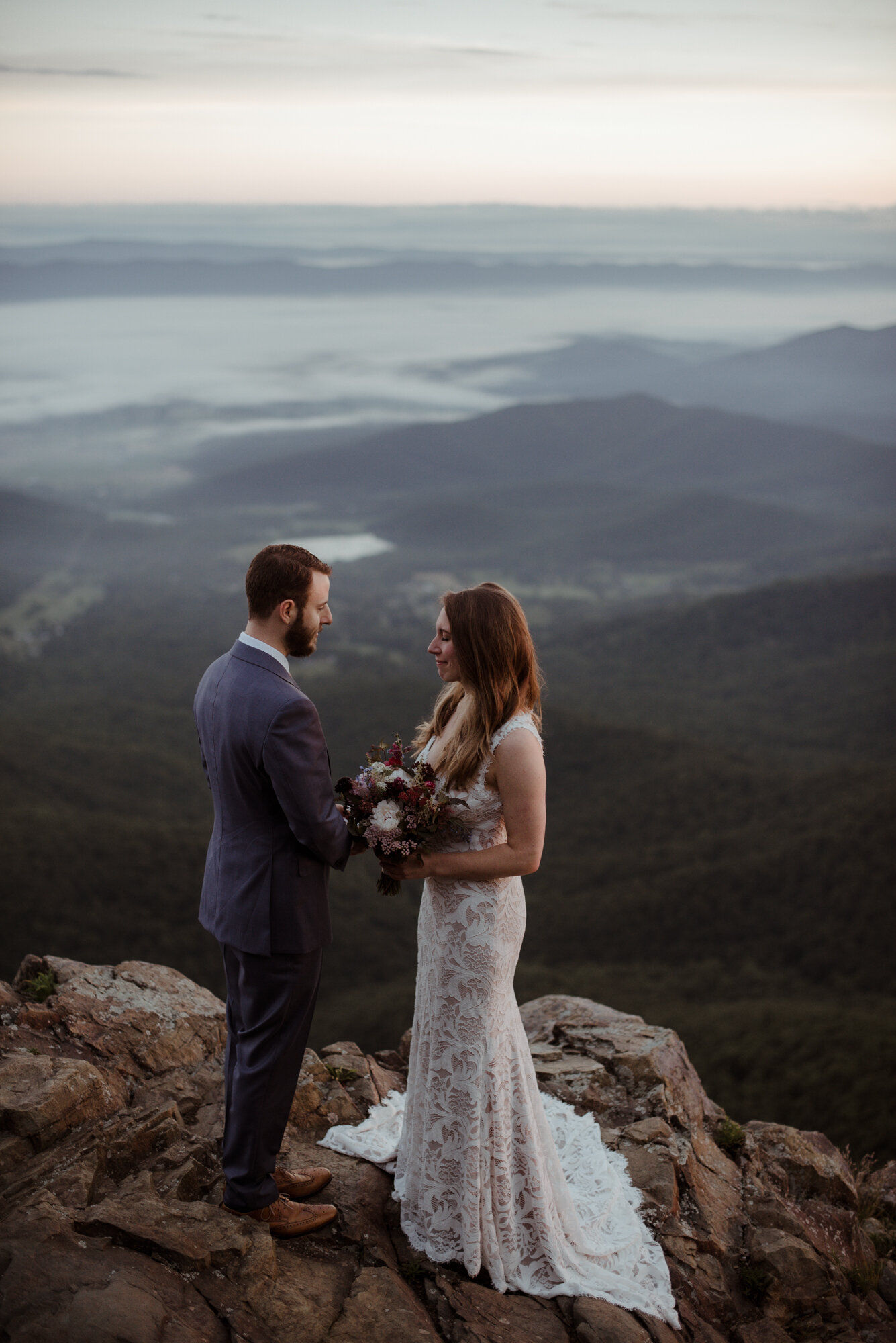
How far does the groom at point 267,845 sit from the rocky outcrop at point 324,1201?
24.5 inches

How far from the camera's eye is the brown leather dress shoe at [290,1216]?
5762 mm

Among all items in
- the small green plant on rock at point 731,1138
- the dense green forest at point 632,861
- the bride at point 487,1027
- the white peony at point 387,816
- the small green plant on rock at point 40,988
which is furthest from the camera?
the dense green forest at point 632,861

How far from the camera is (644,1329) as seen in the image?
5.84m

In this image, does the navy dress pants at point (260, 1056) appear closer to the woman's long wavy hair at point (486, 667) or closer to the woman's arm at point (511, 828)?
the woman's arm at point (511, 828)

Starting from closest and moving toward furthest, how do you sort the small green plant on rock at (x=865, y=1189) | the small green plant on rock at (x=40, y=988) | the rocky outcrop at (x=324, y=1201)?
1. the rocky outcrop at (x=324, y=1201)
2. the small green plant on rock at (x=40, y=988)
3. the small green plant on rock at (x=865, y=1189)

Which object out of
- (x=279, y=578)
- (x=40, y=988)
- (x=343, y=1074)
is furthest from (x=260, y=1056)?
(x=40, y=988)

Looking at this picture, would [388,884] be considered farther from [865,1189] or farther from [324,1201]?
[865,1189]

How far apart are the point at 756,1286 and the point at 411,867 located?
4184 mm

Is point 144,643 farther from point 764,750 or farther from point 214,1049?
point 214,1049

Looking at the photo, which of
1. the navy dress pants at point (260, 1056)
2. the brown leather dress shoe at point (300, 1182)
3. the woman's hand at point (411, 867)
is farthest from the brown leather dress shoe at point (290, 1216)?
the woman's hand at point (411, 867)

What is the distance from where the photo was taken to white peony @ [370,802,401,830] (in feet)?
17.4

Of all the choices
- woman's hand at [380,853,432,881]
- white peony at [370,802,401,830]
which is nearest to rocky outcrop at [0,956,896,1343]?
woman's hand at [380,853,432,881]

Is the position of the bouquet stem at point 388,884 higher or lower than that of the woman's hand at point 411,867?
lower

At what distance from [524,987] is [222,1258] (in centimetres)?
3588
